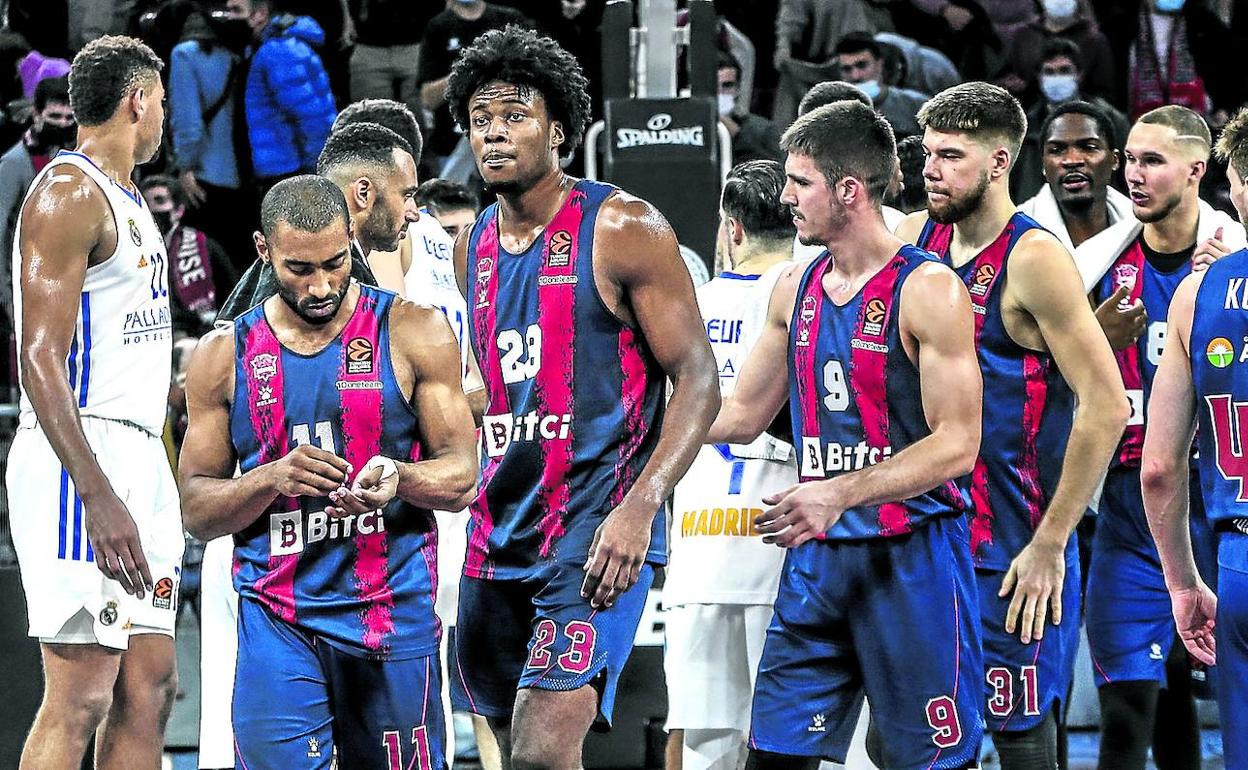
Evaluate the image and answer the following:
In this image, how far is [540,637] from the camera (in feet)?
12.9

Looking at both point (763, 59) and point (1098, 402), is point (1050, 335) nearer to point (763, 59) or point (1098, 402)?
point (1098, 402)

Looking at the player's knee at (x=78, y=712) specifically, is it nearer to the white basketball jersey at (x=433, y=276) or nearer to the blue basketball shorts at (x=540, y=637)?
the blue basketball shorts at (x=540, y=637)

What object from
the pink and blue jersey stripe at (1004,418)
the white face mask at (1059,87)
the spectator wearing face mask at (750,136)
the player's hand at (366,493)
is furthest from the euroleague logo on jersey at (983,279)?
the white face mask at (1059,87)

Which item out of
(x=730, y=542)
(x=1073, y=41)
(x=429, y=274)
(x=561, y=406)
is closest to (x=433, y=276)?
(x=429, y=274)

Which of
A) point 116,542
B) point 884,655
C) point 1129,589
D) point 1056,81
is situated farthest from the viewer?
point 1056,81

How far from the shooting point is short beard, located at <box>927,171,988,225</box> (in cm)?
480

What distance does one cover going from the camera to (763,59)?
1133 cm

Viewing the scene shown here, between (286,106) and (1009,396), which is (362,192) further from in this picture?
(286,106)

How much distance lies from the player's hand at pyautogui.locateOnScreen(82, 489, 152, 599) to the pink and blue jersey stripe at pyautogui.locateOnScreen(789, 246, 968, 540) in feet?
5.97

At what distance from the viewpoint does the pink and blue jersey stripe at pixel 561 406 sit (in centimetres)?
402

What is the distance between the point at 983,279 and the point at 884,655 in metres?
1.19

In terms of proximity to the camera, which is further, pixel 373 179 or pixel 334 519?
pixel 373 179

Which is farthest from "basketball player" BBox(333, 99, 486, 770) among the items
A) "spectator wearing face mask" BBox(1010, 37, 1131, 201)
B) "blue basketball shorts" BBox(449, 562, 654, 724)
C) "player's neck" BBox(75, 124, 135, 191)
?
"spectator wearing face mask" BBox(1010, 37, 1131, 201)

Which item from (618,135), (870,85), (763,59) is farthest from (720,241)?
(763,59)
